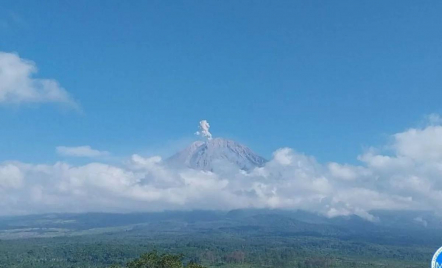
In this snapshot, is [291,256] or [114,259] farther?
[291,256]

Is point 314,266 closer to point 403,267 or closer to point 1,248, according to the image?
point 403,267

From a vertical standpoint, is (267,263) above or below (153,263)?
below

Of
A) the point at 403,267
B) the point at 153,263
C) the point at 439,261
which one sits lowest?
the point at 403,267

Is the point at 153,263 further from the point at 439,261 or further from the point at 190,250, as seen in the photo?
the point at 190,250

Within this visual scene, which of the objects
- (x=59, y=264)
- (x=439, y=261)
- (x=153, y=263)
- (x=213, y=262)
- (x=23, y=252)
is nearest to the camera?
(x=439, y=261)

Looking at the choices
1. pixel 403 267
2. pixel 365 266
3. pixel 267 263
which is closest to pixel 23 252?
pixel 267 263

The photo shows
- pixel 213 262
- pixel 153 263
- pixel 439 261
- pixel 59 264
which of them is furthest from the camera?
pixel 213 262

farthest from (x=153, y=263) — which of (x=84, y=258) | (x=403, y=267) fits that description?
(x=403, y=267)

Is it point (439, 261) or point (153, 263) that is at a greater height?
point (439, 261)

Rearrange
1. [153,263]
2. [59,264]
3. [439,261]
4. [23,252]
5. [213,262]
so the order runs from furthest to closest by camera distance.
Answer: [23,252]
[213,262]
[59,264]
[153,263]
[439,261]
